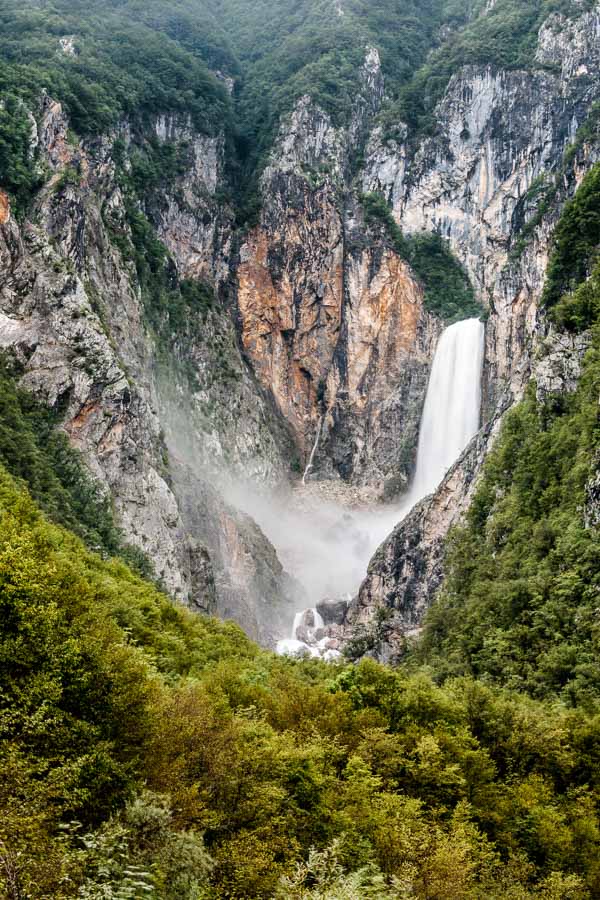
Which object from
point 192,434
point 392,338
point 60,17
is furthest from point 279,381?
point 60,17

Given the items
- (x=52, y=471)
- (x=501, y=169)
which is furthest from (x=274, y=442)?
(x=52, y=471)

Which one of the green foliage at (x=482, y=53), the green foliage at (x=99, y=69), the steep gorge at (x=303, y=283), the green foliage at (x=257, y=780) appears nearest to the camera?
the green foliage at (x=257, y=780)

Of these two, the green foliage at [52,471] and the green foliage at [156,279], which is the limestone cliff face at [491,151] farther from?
the green foliage at [52,471]

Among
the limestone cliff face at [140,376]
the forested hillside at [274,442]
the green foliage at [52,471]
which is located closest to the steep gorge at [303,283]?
the limestone cliff face at [140,376]

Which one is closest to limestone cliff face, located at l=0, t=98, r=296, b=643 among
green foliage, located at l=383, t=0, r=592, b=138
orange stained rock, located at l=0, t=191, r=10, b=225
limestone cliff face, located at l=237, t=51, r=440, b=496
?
orange stained rock, located at l=0, t=191, r=10, b=225

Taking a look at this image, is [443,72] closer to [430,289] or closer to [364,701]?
[430,289]

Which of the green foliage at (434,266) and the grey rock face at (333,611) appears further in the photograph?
the green foliage at (434,266)
